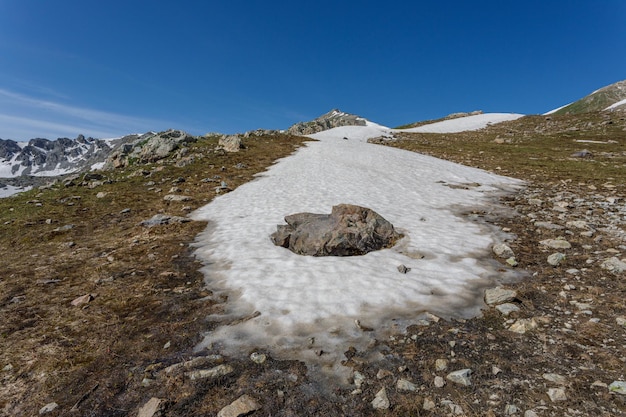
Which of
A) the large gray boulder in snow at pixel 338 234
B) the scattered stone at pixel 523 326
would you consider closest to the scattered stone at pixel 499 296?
the scattered stone at pixel 523 326

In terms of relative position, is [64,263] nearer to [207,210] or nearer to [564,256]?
[207,210]

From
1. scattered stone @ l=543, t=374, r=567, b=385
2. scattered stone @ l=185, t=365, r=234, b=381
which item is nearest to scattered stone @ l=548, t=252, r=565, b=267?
scattered stone @ l=543, t=374, r=567, b=385

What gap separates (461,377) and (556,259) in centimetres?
607

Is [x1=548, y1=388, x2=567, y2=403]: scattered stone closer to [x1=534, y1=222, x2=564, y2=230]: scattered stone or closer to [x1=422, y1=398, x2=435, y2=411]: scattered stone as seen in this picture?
[x1=422, y1=398, x2=435, y2=411]: scattered stone

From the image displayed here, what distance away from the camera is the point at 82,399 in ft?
14.6

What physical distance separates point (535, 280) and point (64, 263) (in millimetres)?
13689

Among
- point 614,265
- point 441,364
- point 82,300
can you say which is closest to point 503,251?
point 614,265

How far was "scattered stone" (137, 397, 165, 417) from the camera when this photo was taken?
408cm

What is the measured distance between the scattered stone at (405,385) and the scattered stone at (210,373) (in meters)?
2.52

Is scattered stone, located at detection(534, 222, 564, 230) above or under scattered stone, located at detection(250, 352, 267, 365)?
above

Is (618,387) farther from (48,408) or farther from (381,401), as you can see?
(48,408)

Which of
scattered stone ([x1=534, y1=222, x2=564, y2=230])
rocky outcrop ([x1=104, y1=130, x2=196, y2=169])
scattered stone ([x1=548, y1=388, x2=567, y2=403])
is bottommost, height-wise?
scattered stone ([x1=548, y1=388, x2=567, y2=403])

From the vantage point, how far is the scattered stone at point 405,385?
4321 millimetres

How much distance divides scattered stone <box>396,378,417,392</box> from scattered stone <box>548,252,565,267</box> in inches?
254
